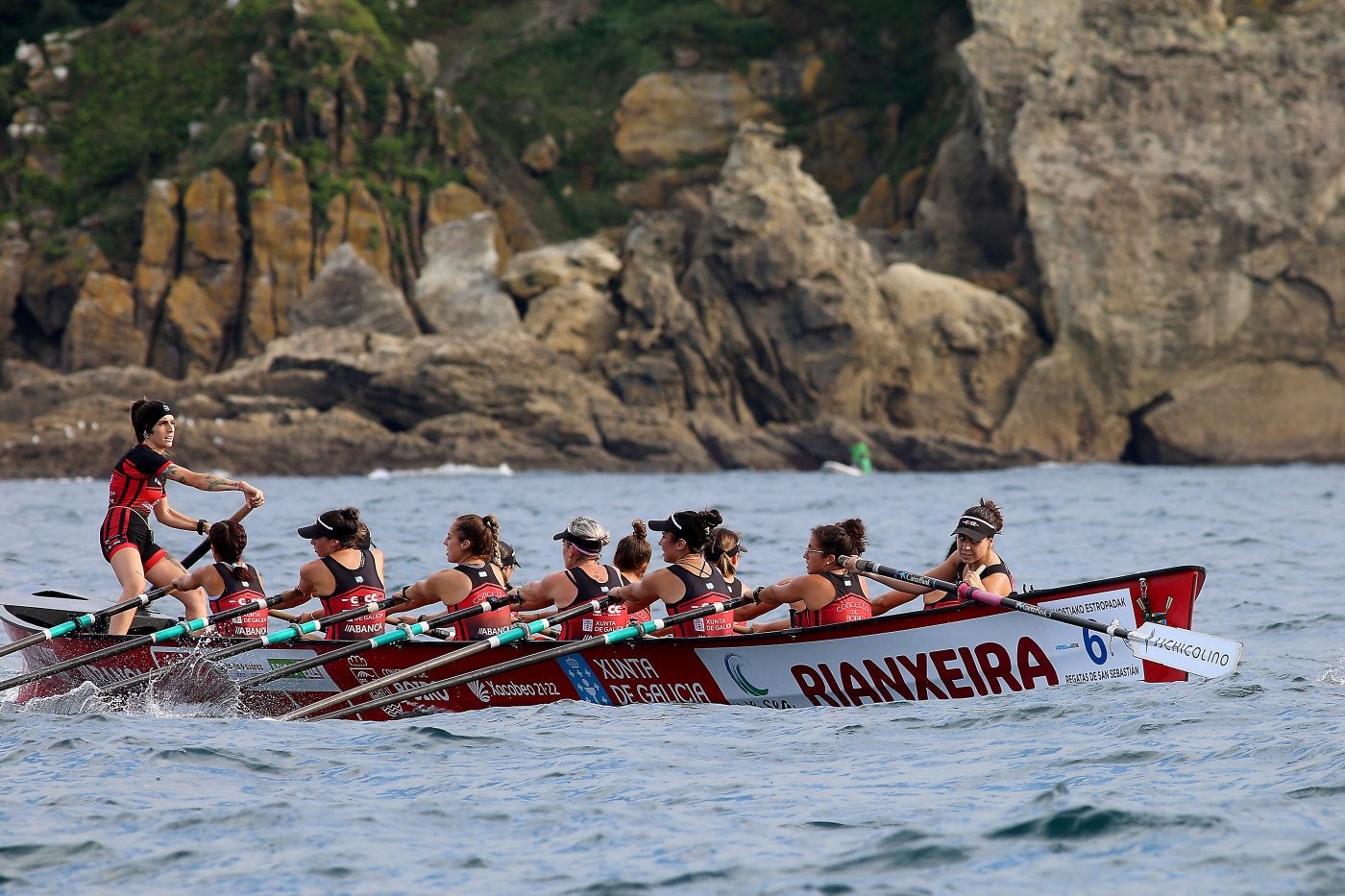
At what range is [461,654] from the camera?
11047mm

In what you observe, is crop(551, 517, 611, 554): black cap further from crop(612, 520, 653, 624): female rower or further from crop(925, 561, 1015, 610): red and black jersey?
crop(925, 561, 1015, 610): red and black jersey

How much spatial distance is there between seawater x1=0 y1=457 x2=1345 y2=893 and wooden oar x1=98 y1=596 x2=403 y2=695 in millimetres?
342

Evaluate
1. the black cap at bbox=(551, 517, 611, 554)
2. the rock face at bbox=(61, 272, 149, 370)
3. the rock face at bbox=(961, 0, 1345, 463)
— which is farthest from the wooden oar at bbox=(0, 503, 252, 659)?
the rock face at bbox=(61, 272, 149, 370)

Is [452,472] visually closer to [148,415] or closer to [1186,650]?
[148,415]

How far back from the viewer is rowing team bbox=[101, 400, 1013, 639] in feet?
36.2

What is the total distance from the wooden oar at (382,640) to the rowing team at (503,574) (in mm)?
73

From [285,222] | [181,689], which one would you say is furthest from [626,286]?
[181,689]

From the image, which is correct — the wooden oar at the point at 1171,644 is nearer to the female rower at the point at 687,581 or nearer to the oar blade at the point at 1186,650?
the oar blade at the point at 1186,650

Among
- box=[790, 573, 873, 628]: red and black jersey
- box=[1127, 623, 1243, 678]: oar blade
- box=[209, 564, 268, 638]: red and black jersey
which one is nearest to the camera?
box=[1127, 623, 1243, 678]: oar blade

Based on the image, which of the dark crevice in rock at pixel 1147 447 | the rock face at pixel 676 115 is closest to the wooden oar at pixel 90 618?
the dark crevice in rock at pixel 1147 447

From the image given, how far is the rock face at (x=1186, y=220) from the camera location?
147ft

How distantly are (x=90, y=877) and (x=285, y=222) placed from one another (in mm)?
45645

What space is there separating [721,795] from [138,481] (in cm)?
599

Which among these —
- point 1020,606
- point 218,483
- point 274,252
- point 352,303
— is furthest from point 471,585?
point 274,252
